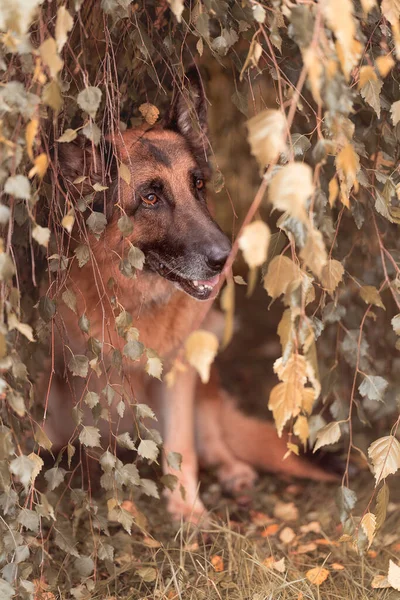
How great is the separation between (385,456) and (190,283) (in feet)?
3.29

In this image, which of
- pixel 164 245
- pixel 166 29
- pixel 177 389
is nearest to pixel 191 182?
pixel 164 245

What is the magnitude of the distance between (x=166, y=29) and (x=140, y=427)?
4.14 feet

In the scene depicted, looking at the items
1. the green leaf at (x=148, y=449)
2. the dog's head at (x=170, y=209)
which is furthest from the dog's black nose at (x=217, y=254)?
the green leaf at (x=148, y=449)

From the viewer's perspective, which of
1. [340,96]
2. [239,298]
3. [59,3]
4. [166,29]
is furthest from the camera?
[239,298]

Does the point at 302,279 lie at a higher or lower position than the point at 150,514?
higher

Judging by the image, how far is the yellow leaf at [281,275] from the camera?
1.29 metres

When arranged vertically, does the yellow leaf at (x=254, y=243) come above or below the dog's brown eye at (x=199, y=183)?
above

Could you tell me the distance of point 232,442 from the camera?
325 cm

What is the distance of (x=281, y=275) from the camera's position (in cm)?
129

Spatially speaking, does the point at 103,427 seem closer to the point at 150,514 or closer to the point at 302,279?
the point at 150,514

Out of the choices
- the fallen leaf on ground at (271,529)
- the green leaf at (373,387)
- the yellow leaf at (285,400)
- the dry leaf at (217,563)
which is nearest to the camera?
the yellow leaf at (285,400)

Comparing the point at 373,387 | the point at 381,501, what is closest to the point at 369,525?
the point at 381,501

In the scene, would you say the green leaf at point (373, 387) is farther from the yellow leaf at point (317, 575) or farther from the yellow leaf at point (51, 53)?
the yellow leaf at point (51, 53)

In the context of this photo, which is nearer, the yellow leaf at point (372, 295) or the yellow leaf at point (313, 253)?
the yellow leaf at point (313, 253)
